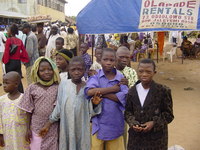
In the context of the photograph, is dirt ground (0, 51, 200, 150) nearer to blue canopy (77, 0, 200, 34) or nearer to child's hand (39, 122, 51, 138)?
blue canopy (77, 0, 200, 34)

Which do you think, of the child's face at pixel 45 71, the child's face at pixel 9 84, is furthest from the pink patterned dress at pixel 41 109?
the child's face at pixel 9 84

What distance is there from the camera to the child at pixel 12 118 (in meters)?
2.51

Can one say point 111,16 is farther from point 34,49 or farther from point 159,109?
point 159,109

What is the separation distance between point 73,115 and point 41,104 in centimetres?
34

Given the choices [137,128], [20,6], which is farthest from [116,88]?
[20,6]

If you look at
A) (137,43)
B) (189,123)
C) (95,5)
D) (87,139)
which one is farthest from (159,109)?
(137,43)

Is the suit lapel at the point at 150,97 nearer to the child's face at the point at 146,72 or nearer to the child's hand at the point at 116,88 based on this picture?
the child's face at the point at 146,72

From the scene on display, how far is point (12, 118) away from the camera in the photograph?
8.25 ft

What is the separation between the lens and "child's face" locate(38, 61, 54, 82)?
2443 millimetres

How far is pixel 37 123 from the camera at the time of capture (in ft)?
7.86

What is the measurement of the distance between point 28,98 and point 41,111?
184 mm

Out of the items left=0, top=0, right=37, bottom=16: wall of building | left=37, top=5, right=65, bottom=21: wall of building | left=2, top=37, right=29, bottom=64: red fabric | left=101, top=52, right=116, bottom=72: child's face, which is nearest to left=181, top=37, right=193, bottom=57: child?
left=2, top=37, right=29, bottom=64: red fabric

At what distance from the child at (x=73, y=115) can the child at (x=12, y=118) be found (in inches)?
12.7

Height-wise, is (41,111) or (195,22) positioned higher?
(195,22)
